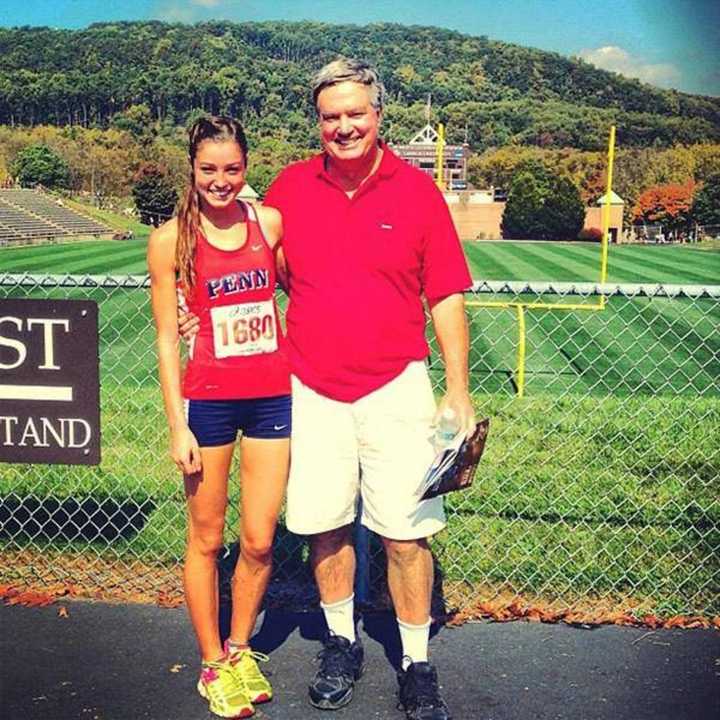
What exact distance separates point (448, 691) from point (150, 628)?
122 centimetres

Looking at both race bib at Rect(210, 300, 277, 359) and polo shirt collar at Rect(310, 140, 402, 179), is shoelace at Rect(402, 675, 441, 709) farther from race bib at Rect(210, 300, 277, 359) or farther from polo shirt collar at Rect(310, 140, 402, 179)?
polo shirt collar at Rect(310, 140, 402, 179)

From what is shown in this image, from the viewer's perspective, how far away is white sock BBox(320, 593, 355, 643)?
10.5 feet

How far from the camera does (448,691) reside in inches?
125

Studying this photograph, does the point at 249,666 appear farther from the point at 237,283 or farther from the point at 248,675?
the point at 237,283

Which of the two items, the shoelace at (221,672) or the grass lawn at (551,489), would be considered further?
the grass lawn at (551,489)

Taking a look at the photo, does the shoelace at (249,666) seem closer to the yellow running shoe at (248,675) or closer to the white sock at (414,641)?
the yellow running shoe at (248,675)

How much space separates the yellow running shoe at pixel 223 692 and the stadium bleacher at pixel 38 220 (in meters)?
42.7

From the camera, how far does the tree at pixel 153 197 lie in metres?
60.6

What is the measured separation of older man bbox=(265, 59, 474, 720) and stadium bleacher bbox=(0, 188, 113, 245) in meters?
42.8

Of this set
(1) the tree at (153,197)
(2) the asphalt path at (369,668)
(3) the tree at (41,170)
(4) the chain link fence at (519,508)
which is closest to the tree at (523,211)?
(1) the tree at (153,197)

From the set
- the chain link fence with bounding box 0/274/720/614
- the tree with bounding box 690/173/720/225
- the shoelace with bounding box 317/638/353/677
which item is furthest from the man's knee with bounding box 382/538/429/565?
the tree with bounding box 690/173/720/225

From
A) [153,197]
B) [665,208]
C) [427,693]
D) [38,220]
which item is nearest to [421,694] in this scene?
[427,693]

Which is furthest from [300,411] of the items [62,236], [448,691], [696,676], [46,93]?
[46,93]

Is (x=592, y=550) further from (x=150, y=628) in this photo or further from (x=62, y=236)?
(x=62, y=236)
